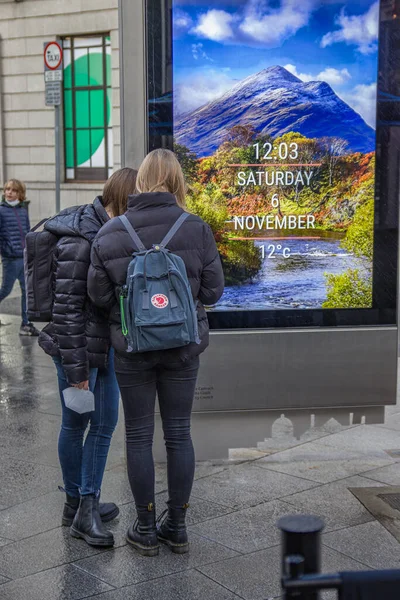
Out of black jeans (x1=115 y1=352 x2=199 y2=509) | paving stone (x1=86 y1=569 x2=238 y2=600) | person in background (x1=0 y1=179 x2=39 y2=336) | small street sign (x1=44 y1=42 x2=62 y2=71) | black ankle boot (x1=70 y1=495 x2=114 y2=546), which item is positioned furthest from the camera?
small street sign (x1=44 y1=42 x2=62 y2=71)

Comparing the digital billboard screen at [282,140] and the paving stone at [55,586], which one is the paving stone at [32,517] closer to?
the paving stone at [55,586]

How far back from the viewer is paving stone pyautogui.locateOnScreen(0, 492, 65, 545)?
4621 mm

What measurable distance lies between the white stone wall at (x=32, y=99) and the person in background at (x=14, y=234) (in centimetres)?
931

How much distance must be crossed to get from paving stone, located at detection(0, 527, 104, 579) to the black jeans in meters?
0.39

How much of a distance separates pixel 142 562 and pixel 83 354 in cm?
103

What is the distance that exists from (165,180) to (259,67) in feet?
4.64

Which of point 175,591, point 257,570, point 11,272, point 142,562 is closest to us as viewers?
point 175,591

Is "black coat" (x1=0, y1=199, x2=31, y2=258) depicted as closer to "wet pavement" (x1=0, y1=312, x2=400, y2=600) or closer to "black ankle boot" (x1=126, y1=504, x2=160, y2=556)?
"wet pavement" (x1=0, y1=312, x2=400, y2=600)

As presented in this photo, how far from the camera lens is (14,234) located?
1002 cm

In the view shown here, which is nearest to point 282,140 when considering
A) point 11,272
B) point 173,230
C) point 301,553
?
point 173,230

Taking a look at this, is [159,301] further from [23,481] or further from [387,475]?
[387,475]

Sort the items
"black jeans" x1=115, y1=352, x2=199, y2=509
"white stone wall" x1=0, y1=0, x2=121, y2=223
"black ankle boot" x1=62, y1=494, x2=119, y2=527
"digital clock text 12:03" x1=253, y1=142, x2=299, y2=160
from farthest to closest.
A: "white stone wall" x1=0, y1=0, x2=121, y2=223, "digital clock text 12:03" x1=253, y1=142, x2=299, y2=160, "black ankle boot" x1=62, y1=494, x2=119, y2=527, "black jeans" x1=115, y1=352, x2=199, y2=509

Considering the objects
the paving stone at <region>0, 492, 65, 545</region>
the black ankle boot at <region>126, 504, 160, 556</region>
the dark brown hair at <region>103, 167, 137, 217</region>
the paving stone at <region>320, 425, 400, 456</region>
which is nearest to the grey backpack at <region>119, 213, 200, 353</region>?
the dark brown hair at <region>103, 167, 137, 217</region>

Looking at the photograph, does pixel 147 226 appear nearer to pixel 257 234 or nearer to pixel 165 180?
pixel 165 180
